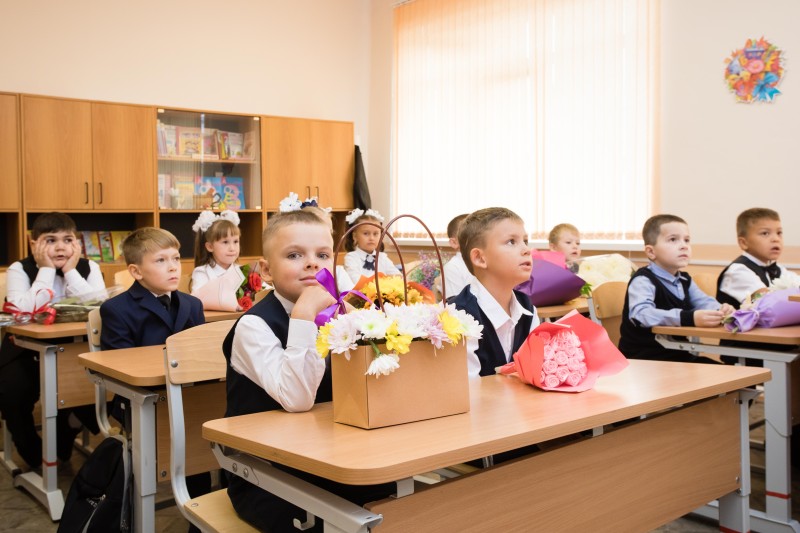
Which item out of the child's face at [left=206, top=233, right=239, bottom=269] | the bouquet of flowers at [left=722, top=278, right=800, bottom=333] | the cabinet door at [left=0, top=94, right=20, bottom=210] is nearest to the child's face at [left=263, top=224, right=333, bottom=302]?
the bouquet of flowers at [left=722, top=278, right=800, bottom=333]

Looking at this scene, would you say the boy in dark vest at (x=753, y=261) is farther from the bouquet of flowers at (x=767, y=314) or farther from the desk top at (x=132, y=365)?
the desk top at (x=132, y=365)

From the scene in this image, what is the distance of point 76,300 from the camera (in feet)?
10.5

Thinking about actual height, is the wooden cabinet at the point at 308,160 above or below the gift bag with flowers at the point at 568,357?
above

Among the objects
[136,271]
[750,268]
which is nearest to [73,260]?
[136,271]

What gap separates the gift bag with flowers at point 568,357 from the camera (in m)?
1.57

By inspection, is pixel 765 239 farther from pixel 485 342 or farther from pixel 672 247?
pixel 485 342

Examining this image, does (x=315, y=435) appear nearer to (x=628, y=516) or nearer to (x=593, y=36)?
(x=628, y=516)

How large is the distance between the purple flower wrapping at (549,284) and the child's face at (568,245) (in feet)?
3.95

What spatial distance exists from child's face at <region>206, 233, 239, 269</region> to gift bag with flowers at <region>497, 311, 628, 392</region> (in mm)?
3007

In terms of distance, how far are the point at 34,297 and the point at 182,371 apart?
2.25m

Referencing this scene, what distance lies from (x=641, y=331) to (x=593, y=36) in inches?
131

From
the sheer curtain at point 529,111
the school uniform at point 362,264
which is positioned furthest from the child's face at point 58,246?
the sheer curtain at point 529,111

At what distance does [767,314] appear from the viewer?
8.55 ft

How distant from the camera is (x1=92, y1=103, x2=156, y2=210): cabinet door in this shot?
5672 mm
